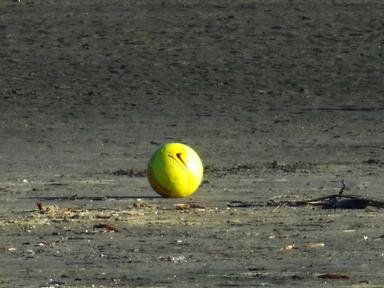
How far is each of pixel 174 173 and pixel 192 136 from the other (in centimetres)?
652

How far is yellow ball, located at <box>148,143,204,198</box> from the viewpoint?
14.6 m

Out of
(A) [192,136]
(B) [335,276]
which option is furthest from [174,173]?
(A) [192,136]

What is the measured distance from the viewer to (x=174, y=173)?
1462 centimetres

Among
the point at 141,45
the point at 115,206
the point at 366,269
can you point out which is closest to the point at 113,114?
the point at 141,45

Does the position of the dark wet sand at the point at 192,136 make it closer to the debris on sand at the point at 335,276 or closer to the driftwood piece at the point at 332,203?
the debris on sand at the point at 335,276

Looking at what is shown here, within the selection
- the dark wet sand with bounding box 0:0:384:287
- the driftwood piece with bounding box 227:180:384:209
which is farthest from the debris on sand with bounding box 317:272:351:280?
the driftwood piece with bounding box 227:180:384:209

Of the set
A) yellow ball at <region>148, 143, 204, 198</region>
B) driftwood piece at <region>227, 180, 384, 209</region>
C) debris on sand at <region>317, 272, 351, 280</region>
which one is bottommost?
debris on sand at <region>317, 272, 351, 280</region>

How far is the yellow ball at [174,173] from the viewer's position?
14617mm

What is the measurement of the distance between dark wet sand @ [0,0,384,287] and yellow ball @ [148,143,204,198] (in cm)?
14

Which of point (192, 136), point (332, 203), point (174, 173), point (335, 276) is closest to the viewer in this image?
point (335, 276)

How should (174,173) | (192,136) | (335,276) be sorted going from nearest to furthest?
(335,276)
(174,173)
(192,136)

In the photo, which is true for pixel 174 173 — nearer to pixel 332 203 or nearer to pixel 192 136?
pixel 332 203

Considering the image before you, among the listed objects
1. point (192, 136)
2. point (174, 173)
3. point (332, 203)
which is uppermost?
point (192, 136)

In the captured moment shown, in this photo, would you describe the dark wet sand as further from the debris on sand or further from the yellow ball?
the yellow ball
